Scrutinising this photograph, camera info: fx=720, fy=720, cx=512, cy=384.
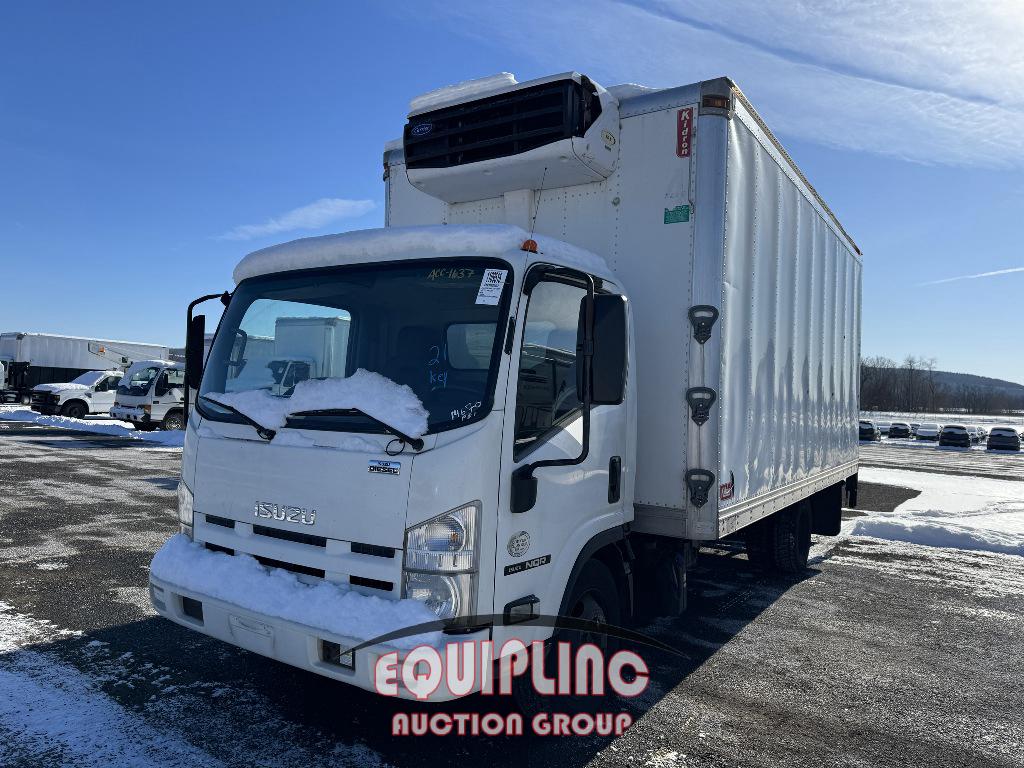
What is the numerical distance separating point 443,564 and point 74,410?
3060 centimetres

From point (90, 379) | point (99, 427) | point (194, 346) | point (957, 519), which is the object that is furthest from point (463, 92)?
point (90, 379)

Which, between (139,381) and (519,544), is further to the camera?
(139,381)

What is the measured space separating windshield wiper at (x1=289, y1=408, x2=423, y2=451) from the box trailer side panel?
7.07 ft

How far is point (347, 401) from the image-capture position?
327 cm

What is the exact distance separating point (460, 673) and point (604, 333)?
1609 millimetres

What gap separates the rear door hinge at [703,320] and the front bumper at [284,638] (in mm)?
2257

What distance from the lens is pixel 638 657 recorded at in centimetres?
486

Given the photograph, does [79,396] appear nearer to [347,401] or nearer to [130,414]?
[130,414]

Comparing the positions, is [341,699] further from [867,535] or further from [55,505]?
[867,535]

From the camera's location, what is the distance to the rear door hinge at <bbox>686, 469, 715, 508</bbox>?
14.3 feet

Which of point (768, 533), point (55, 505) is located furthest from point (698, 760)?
point (55, 505)

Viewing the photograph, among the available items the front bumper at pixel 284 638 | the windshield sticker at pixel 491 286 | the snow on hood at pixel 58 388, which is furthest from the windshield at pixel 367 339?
the snow on hood at pixel 58 388

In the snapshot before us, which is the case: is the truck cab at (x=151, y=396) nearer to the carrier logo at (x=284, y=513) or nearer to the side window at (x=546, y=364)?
the carrier logo at (x=284, y=513)

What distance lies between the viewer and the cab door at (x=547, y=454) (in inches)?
126
